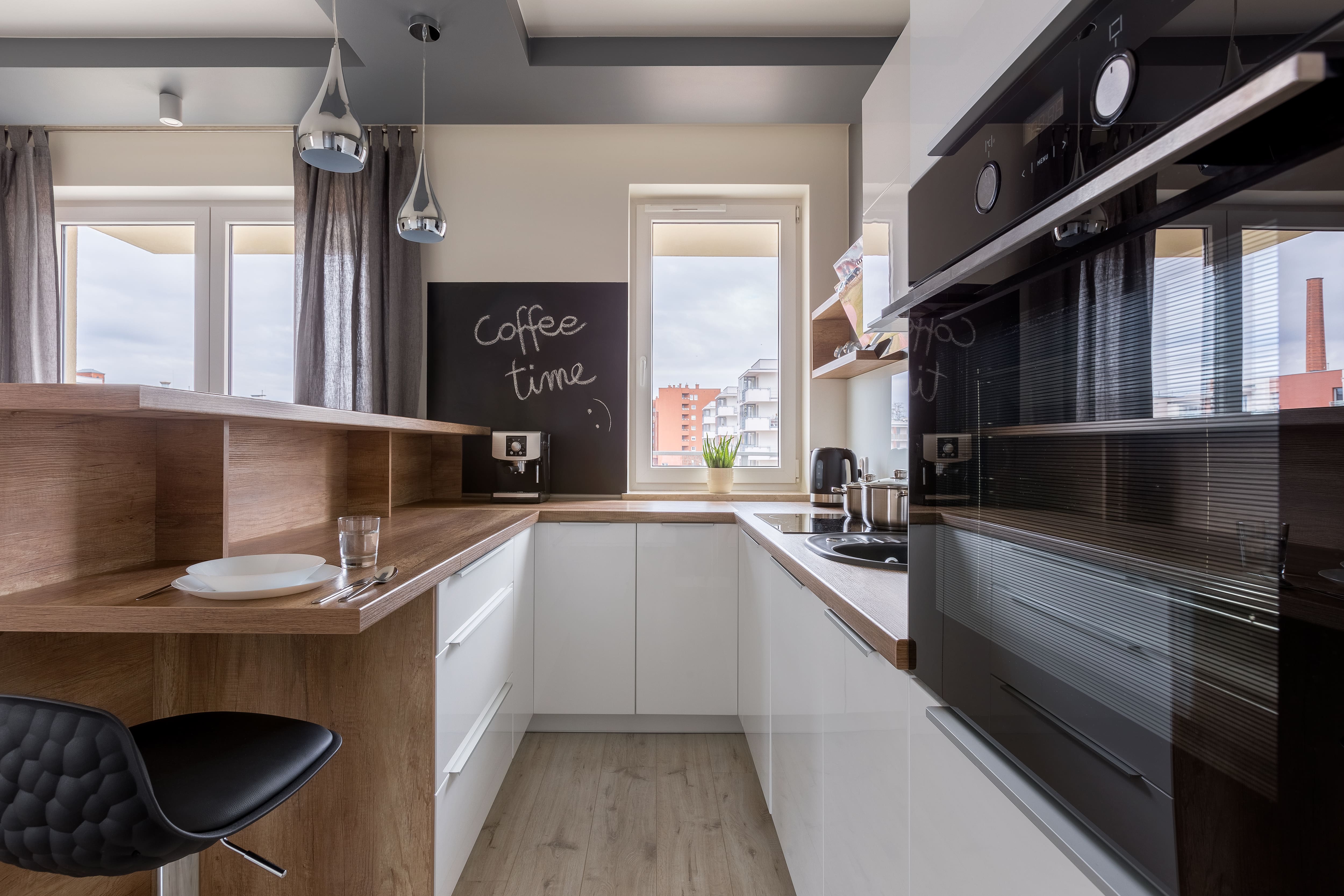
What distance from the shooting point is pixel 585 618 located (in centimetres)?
239

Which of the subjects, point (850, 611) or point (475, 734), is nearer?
point (850, 611)

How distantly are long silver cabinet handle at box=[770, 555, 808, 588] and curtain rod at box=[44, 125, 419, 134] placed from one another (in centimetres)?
312

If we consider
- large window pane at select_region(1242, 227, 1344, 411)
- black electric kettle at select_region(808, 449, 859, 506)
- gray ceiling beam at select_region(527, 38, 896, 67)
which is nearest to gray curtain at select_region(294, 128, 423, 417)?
gray ceiling beam at select_region(527, 38, 896, 67)

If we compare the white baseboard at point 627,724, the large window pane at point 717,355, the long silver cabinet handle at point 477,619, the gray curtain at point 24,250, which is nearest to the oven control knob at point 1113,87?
the long silver cabinet handle at point 477,619

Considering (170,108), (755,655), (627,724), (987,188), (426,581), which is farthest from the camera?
(170,108)

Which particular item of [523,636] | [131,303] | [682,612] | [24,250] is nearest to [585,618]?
[523,636]

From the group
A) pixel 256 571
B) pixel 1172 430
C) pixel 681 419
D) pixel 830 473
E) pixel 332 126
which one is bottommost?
pixel 256 571

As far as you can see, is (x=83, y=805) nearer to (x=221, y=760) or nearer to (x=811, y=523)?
(x=221, y=760)

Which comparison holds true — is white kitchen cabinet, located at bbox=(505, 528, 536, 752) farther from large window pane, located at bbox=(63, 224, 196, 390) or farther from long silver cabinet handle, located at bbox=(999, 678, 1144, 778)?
large window pane, located at bbox=(63, 224, 196, 390)

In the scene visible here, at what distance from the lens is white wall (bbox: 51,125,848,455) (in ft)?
9.89

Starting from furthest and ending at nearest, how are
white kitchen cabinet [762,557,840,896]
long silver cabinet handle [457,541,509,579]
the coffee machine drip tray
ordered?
the coffee machine drip tray, long silver cabinet handle [457,541,509,579], white kitchen cabinet [762,557,840,896]

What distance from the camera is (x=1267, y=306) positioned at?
325 mm

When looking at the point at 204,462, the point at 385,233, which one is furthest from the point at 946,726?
the point at 385,233

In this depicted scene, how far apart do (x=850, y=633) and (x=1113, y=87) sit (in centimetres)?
81
